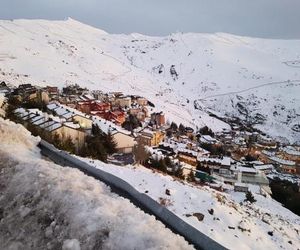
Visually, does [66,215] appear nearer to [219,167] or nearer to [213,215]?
[213,215]

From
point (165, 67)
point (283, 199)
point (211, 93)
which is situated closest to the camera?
point (283, 199)

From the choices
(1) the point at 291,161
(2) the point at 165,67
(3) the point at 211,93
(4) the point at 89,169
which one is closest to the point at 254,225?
(4) the point at 89,169

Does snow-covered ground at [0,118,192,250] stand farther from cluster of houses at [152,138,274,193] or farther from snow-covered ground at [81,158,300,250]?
cluster of houses at [152,138,274,193]

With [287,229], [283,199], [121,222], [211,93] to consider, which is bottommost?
[211,93]

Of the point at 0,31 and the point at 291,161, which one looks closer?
the point at 291,161

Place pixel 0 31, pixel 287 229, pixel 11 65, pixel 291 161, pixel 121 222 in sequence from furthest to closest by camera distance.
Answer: pixel 0 31, pixel 11 65, pixel 291 161, pixel 287 229, pixel 121 222

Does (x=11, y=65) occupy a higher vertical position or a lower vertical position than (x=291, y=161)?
higher

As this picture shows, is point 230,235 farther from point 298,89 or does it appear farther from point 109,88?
point 298,89

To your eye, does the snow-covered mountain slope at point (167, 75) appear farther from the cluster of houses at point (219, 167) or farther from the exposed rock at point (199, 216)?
the exposed rock at point (199, 216)
